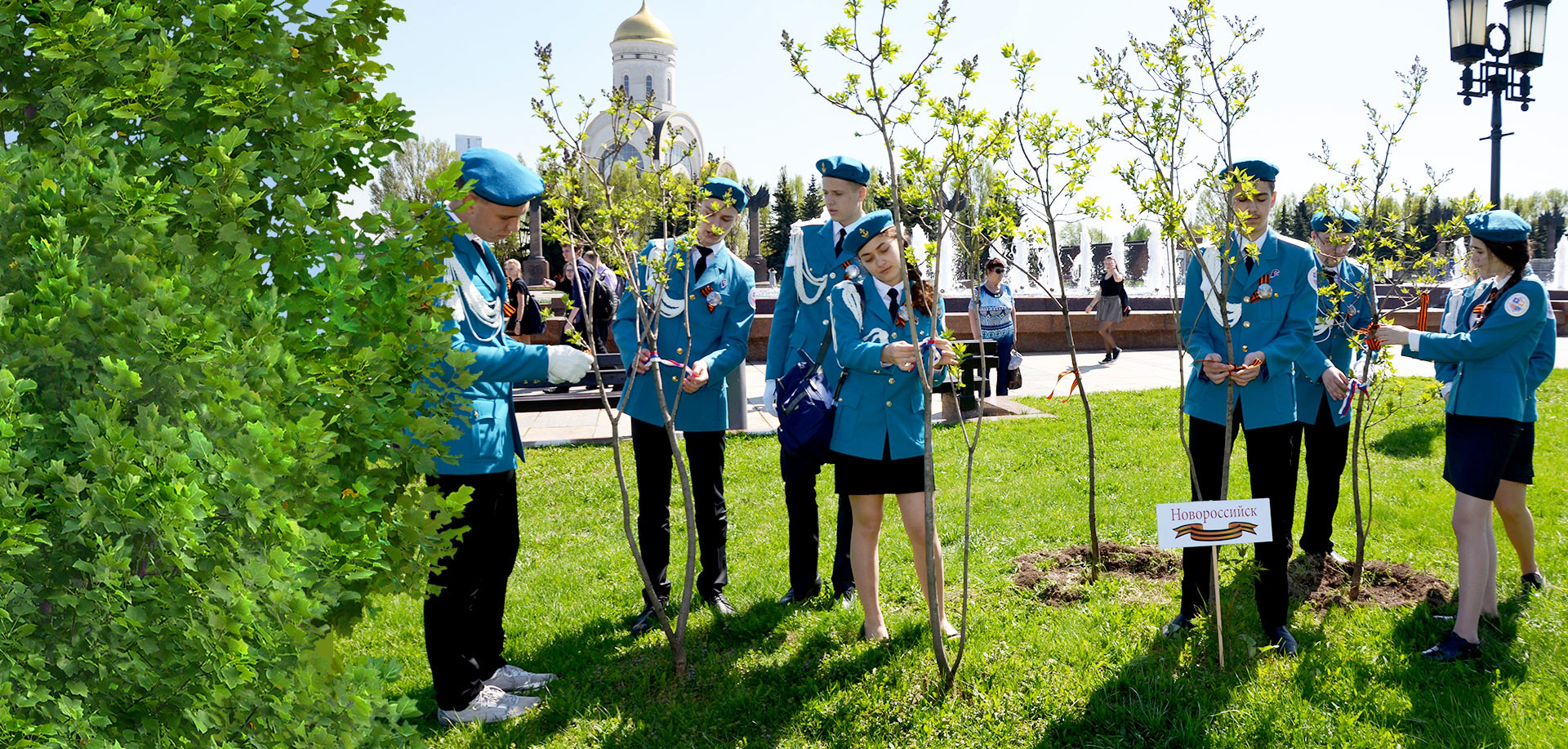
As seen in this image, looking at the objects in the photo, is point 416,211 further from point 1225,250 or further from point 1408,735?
point 1408,735

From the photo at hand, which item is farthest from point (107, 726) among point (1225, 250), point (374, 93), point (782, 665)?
point (1225, 250)

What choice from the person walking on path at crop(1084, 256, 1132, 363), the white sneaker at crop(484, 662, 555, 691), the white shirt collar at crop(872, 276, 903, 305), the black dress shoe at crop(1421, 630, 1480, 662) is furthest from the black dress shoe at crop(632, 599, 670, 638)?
the person walking on path at crop(1084, 256, 1132, 363)

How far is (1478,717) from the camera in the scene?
10.6 ft

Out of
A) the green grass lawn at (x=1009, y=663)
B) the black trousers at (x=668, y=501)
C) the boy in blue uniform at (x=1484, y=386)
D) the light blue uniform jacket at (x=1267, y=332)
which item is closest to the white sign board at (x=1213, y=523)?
the green grass lawn at (x=1009, y=663)

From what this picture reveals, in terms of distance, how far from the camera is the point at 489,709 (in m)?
3.48

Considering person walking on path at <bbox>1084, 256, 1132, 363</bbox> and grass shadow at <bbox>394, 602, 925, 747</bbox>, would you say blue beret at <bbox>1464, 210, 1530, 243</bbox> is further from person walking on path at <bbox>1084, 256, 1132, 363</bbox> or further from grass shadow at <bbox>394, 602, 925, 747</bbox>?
person walking on path at <bbox>1084, 256, 1132, 363</bbox>

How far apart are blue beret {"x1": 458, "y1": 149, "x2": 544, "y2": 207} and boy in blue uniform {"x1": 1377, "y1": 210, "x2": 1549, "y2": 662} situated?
344 centimetres

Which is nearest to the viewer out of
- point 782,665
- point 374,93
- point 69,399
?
point 69,399

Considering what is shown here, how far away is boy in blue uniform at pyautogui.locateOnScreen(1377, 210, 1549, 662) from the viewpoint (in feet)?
12.3

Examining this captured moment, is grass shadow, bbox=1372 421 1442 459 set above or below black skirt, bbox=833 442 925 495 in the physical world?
below

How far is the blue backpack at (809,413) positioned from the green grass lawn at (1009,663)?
0.84 m

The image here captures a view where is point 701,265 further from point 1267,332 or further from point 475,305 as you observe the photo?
point 1267,332

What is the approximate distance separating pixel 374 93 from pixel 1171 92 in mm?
2887

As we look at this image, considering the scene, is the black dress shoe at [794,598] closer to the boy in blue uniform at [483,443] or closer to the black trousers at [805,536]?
the black trousers at [805,536]
